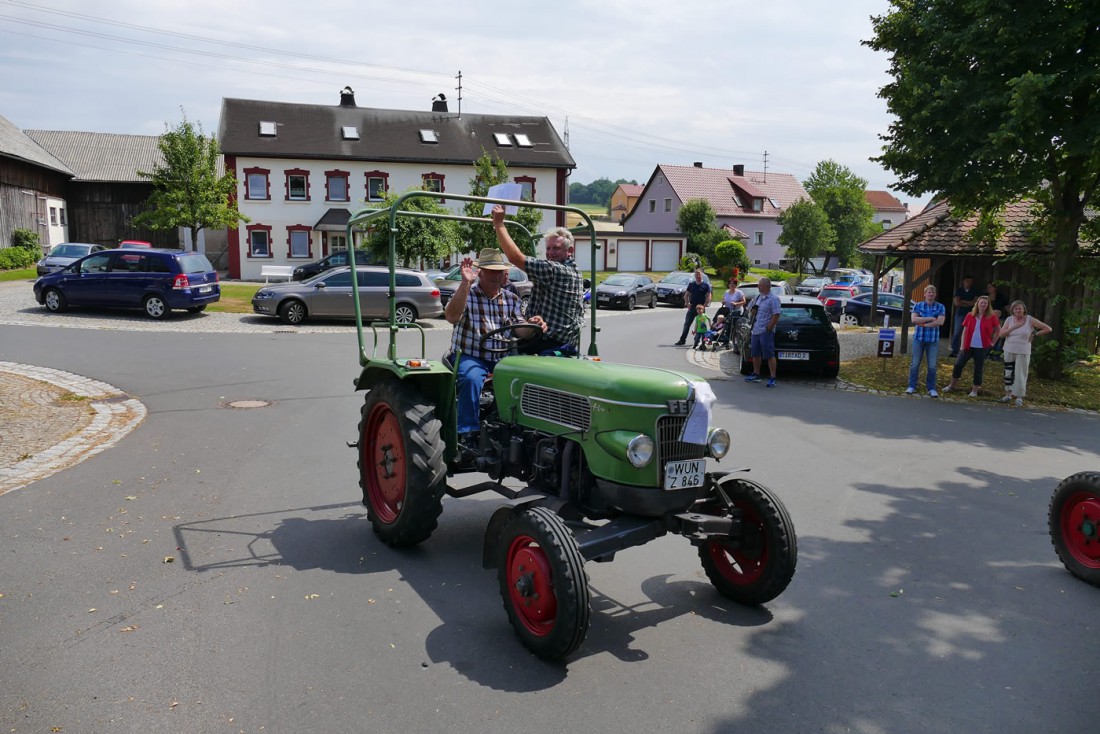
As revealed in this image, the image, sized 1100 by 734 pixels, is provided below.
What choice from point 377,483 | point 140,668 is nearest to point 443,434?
point 377,483

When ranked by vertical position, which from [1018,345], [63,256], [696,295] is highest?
[63,256]

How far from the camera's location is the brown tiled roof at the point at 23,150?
3884 centimetres

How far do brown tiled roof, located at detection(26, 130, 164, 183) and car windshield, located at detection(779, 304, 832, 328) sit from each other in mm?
43562

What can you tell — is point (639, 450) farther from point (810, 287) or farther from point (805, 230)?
point (805, 230)

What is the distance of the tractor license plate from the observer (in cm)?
454

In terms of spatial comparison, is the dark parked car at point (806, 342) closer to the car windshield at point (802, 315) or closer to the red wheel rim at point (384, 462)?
the car windshield at point (802, 315)

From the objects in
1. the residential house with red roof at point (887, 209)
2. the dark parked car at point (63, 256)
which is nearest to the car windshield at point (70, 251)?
the dark parked car at point (63, 256)

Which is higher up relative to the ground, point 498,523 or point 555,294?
point 555,294

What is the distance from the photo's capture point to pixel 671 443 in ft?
15.0

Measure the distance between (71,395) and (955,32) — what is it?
15.0m

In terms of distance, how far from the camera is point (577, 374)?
4.86 metres

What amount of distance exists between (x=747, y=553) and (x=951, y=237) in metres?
17.0

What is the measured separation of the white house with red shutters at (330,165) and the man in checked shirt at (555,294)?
36.0m

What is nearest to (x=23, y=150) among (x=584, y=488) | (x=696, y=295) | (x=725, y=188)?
(x=696, y=295)
